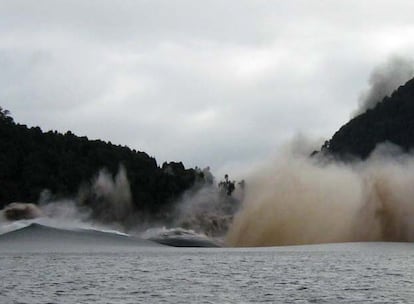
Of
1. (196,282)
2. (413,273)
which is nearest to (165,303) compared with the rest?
(196,282)

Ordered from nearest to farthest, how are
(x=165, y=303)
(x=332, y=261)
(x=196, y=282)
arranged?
(x=165, y=303) → (x=196, y=282) → (x=332, y=261)

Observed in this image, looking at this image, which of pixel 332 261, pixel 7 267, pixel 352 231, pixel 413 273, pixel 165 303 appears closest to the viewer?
pixel 165 303

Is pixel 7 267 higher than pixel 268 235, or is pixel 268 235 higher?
pixel 268 235

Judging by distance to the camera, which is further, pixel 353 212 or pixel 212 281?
pixel 353 212

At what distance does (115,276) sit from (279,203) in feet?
351

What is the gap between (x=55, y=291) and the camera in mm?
76812

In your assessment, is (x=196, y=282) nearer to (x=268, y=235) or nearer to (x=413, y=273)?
(x=413, y=273)

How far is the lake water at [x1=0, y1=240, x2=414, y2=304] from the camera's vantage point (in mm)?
69750

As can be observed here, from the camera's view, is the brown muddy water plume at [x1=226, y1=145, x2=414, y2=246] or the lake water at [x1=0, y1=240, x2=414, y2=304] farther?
the brown muddy water plume at [x1=226, y1=145, x2=414, y2=246]

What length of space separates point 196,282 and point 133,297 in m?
14.5

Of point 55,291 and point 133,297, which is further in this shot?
point 55,291

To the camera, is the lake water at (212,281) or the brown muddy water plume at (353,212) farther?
the brown muddy water plume at (353,212)

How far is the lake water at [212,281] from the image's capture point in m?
69.8

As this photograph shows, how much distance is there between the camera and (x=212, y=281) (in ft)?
278
